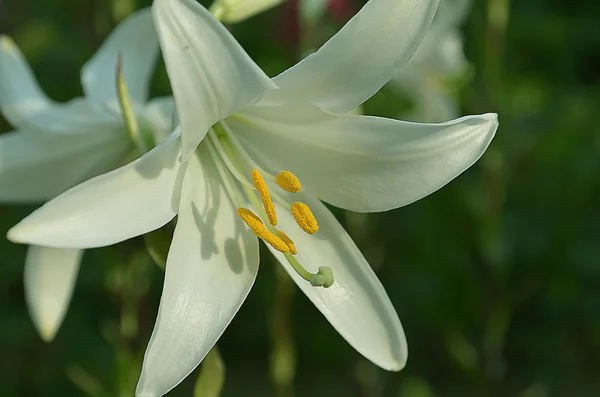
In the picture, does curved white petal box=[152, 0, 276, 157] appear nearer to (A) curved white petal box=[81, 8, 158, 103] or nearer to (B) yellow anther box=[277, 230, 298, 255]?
(B) yellow anther box=[277, 230, 298, 255]

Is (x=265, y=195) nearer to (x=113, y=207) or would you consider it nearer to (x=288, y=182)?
(x=288, y=182)

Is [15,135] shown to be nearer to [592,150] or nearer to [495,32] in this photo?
[495,32]

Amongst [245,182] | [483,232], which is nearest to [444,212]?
[483,232]

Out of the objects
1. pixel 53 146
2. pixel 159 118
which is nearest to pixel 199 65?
pixel 159 118

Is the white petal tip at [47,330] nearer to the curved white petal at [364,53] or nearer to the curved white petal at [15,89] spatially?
the curved white petal at [15,89]

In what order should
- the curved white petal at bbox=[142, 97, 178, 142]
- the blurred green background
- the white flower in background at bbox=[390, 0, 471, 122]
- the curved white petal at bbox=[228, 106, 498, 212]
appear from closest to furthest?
the curved white petal at bbox=[228, 106, 498, 212] < the curved white petal at bbox=[142, 97, 178, 142] < the white flower in background at bbox=[390, 0, 471, 122] < the blurred green background

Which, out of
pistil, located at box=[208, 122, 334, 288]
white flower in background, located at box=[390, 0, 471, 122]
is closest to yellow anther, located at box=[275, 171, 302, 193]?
pistil, located at box=[208, 122, 334, 288]
